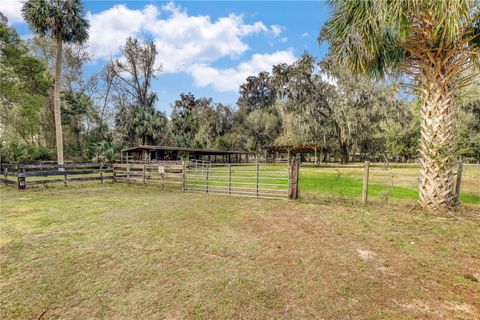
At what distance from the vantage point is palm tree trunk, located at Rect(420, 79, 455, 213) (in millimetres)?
5555

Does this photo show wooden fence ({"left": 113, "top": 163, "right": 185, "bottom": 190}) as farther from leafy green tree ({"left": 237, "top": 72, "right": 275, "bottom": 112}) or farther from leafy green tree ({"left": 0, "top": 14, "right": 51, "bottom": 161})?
leafy green tree ({"left": 237, "top": 72, "right": 275, "bottom": 112})

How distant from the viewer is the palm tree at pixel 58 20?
51.4ft

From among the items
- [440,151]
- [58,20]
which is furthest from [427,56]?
[58,20]

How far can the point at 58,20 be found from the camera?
52.9 feet

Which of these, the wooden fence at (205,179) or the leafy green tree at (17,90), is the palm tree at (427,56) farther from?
the leafy green tree at (17,90)

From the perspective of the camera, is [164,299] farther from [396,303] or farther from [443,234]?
[443,234]

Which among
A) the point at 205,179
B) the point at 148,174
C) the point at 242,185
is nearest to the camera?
the point at 205,179

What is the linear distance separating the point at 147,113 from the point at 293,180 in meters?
23.2

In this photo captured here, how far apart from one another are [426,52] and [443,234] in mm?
4040

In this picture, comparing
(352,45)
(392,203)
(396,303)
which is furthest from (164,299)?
(392,203)

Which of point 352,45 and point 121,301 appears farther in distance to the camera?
point 352,45

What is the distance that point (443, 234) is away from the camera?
435 centimetres

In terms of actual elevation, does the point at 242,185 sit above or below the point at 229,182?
below

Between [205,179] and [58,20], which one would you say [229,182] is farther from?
[58,20]
